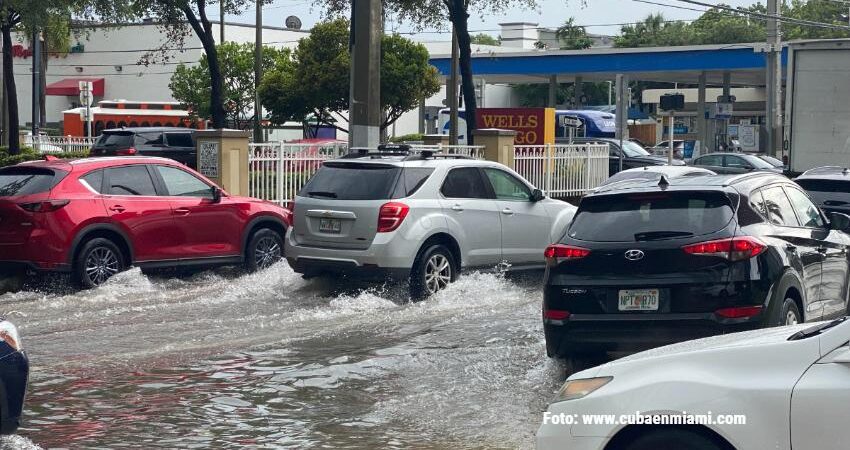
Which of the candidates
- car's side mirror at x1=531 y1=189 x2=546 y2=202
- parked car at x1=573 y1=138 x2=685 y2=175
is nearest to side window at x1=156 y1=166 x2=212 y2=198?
car's side mirror at x1=531 y1=189 x2=546 y2=202

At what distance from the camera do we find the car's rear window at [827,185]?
16.3m

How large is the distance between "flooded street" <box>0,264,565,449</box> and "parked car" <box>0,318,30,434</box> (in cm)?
45

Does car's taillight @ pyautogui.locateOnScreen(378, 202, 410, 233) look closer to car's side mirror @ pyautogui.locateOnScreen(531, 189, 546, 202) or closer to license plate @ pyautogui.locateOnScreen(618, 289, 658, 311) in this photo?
car's side mirror @ pyautogui.locateOnScreen(531, 189, 546, 202)

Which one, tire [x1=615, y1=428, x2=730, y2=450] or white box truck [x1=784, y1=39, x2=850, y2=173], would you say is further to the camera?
white box truck [x1=784, y1=39, x2=850, y2=173]

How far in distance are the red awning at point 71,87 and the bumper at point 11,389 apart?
67.7 metres

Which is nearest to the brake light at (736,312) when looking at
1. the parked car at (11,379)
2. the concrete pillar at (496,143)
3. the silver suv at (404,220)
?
the parked car at (11,379)

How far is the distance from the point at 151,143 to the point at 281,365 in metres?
20.1

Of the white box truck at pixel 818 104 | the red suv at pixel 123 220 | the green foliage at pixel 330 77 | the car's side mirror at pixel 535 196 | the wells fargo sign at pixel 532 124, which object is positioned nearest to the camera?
the red suv at pixel 123 220

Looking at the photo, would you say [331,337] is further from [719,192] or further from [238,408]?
[719,192]

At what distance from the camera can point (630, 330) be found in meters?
8.86

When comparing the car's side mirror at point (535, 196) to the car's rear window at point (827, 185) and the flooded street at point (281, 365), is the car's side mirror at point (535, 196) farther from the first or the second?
the car's rear window at point (827, 185)

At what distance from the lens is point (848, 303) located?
11.7m

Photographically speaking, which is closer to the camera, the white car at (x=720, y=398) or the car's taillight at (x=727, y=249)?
the white car at (x=720, y=398)

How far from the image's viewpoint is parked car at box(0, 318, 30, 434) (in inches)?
280
